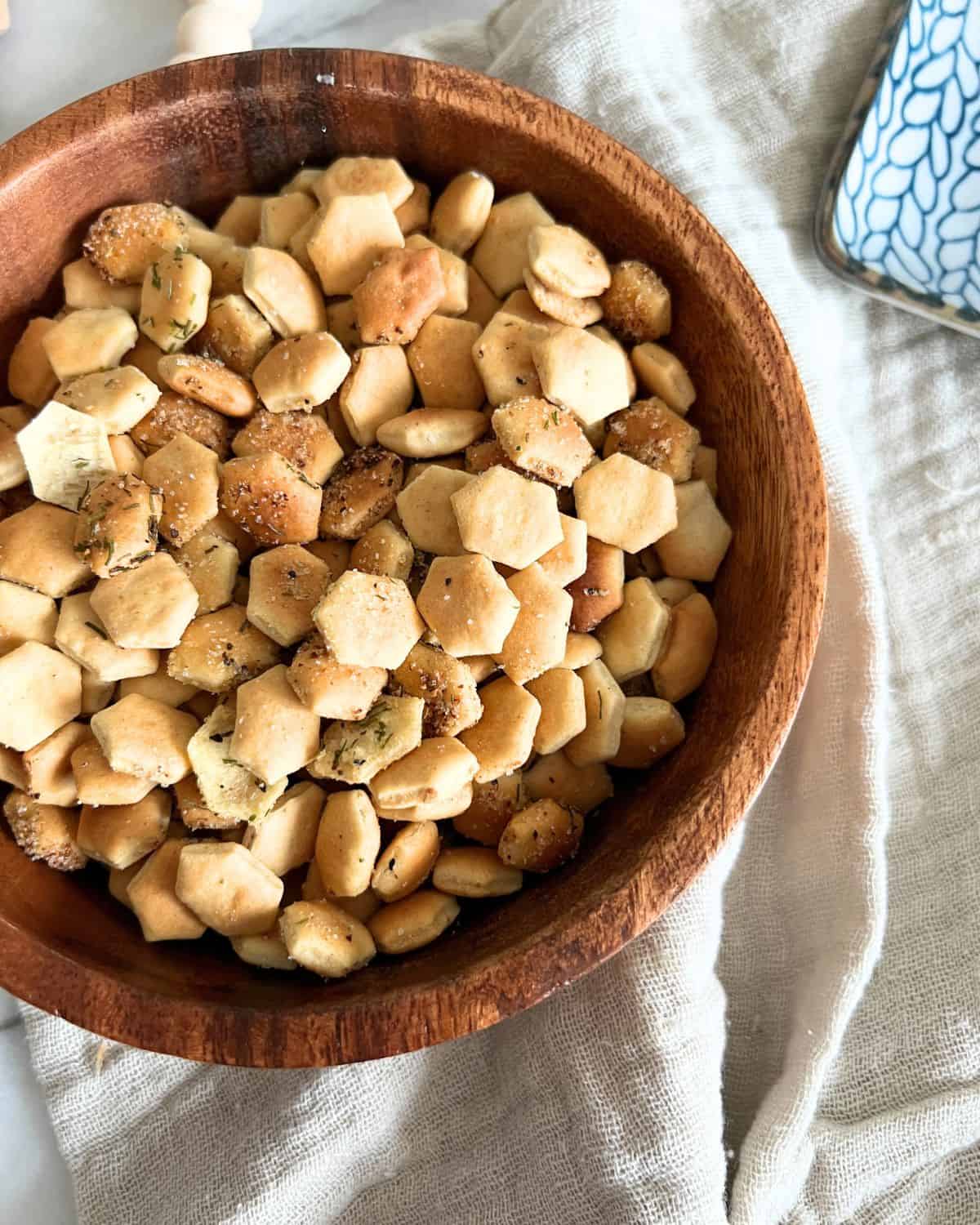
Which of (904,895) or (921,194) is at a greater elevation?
(921,194)

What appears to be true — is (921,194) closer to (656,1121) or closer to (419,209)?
(419,209)

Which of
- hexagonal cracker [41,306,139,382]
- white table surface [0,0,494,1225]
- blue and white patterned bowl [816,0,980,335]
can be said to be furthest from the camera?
white table surface [0,0,494,1225]

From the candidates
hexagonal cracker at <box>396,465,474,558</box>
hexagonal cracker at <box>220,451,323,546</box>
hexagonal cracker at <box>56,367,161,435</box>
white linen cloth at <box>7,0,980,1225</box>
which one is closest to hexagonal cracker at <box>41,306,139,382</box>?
hexagonal cracker at <box>56,367,161,435</box>

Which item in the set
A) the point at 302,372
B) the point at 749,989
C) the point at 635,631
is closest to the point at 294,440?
the point at 302,372

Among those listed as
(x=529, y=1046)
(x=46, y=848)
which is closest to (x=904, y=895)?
(x=529, y=1046)

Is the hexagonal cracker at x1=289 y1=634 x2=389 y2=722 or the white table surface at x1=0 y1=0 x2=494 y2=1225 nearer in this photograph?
the hexagonal cracker at x1=289 y1=634 x2=389 y2=722

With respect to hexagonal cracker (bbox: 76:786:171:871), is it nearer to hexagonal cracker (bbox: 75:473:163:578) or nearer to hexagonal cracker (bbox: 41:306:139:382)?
hexagonal cracker (bbox: 75:473:163:578)
